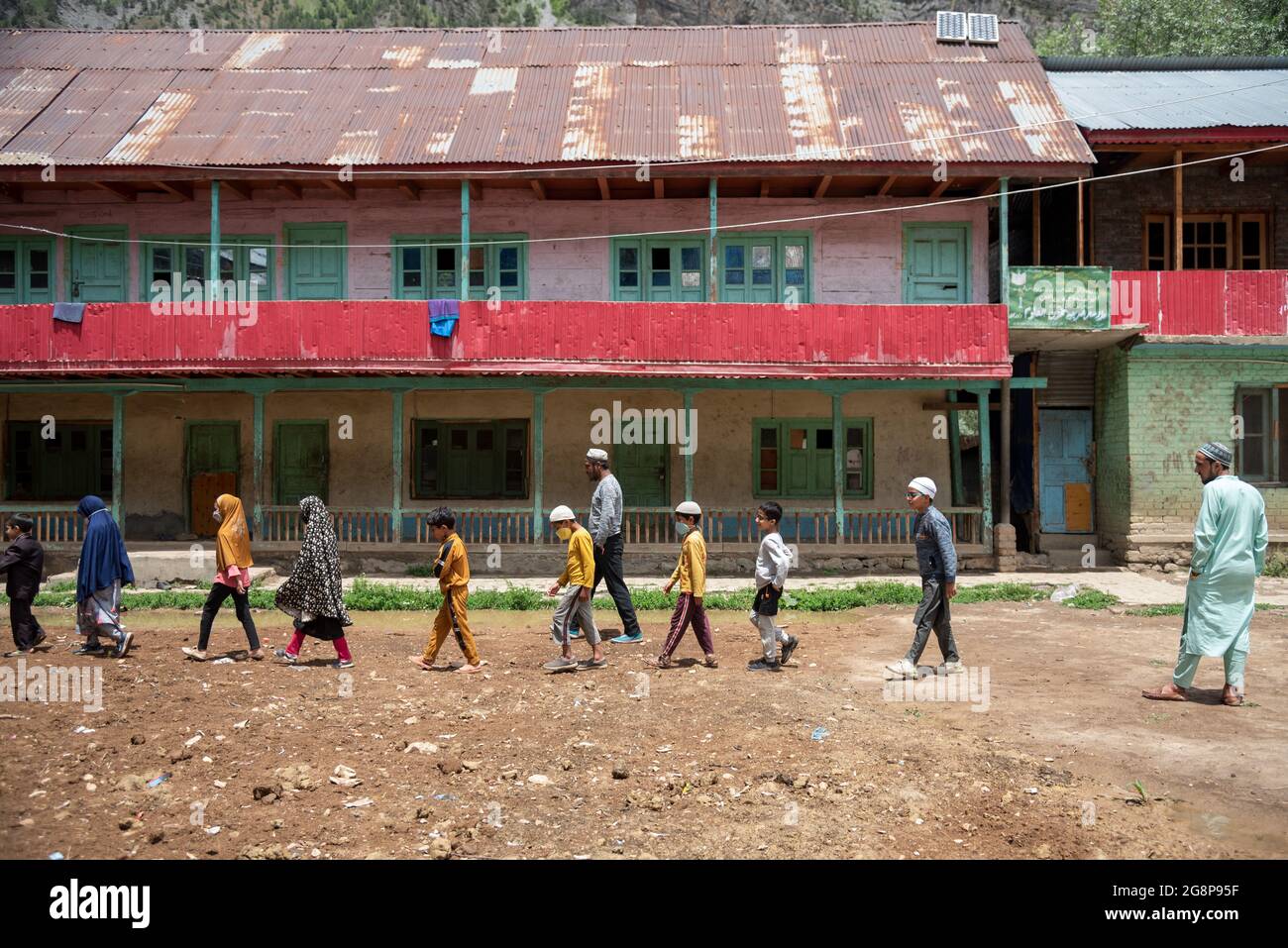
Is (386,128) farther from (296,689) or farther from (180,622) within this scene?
(296,689)

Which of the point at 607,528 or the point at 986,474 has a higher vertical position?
the point at 986,474

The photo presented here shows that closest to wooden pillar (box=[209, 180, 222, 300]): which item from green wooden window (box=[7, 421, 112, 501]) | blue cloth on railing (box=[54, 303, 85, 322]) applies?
blue cloth on railing (box=[54, 303, 85, 322])

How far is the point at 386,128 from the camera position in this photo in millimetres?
17047

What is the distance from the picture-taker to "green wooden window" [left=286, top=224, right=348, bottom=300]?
17.5 metres

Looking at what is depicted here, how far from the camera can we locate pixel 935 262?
56.7 ft

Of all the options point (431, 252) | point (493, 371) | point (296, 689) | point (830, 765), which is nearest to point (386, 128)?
point (431, 252)

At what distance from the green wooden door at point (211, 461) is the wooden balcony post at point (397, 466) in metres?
3.75

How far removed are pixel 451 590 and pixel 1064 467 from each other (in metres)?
13.7

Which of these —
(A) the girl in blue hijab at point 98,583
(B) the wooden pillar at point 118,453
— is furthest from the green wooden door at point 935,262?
(B) the wooden pillar at point 118,453

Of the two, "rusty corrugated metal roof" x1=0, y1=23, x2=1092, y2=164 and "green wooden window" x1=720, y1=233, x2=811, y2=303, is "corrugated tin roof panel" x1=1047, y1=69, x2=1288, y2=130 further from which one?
"green wooden window" x1=720, y1=233, x2=811, y2=303

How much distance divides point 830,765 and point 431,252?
45.6 feet

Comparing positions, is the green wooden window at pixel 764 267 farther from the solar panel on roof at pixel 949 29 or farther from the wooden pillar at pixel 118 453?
the wooden pillar at pixel 118 453

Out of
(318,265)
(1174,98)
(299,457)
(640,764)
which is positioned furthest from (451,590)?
(1174,98)

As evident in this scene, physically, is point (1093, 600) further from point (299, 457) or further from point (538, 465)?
point (299, 457)
